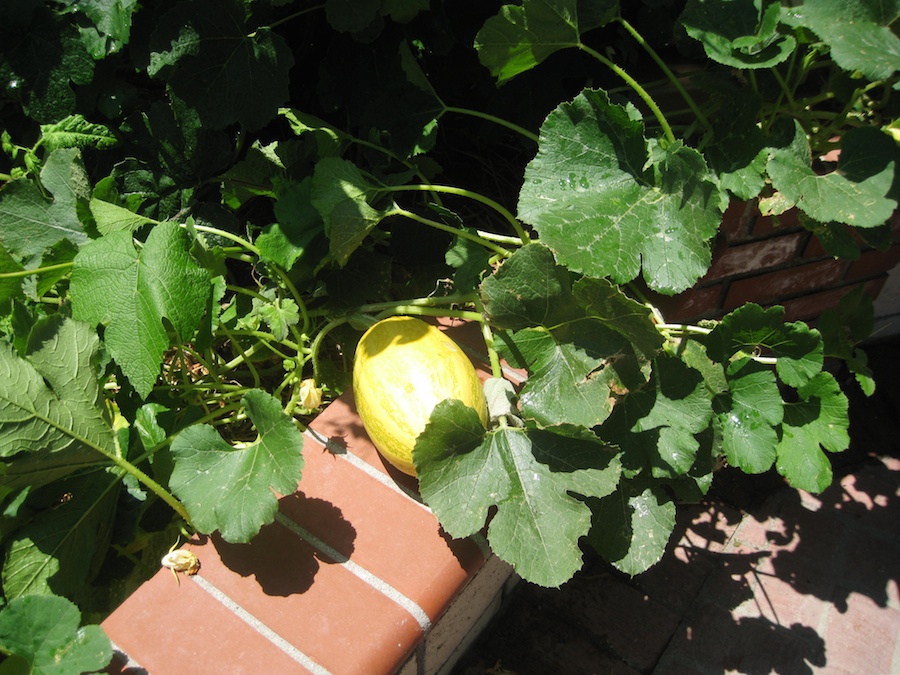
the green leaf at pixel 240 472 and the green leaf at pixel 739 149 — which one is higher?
the green leaf at pixel 739 149

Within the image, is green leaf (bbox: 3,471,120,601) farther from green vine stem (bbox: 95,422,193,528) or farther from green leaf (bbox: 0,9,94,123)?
green leaf (bbox: 0,9,94,123)

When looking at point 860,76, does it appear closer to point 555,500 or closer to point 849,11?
point 849,11

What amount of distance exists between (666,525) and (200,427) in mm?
799

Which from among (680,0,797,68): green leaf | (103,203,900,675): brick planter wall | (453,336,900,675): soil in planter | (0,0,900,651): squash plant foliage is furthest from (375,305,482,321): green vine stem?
(453,336,900,675): soil in planter

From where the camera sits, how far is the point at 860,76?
143 centimetres

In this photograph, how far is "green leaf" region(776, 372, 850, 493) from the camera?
1.42 meters

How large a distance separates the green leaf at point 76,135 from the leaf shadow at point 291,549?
860 mm

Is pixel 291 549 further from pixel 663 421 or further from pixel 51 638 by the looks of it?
pixel 663 421

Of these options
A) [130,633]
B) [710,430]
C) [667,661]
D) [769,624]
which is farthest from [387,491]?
[769,624]

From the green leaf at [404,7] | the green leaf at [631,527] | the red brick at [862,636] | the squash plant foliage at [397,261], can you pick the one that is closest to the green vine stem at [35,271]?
the squash plant foliage at [397,261]

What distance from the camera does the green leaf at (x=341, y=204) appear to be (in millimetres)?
1324

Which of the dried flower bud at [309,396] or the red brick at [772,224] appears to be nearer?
the dried flower bud at [309,396]

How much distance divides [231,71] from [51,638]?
106 cm

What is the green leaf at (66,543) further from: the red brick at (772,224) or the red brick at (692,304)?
the red brick at (772,224)
